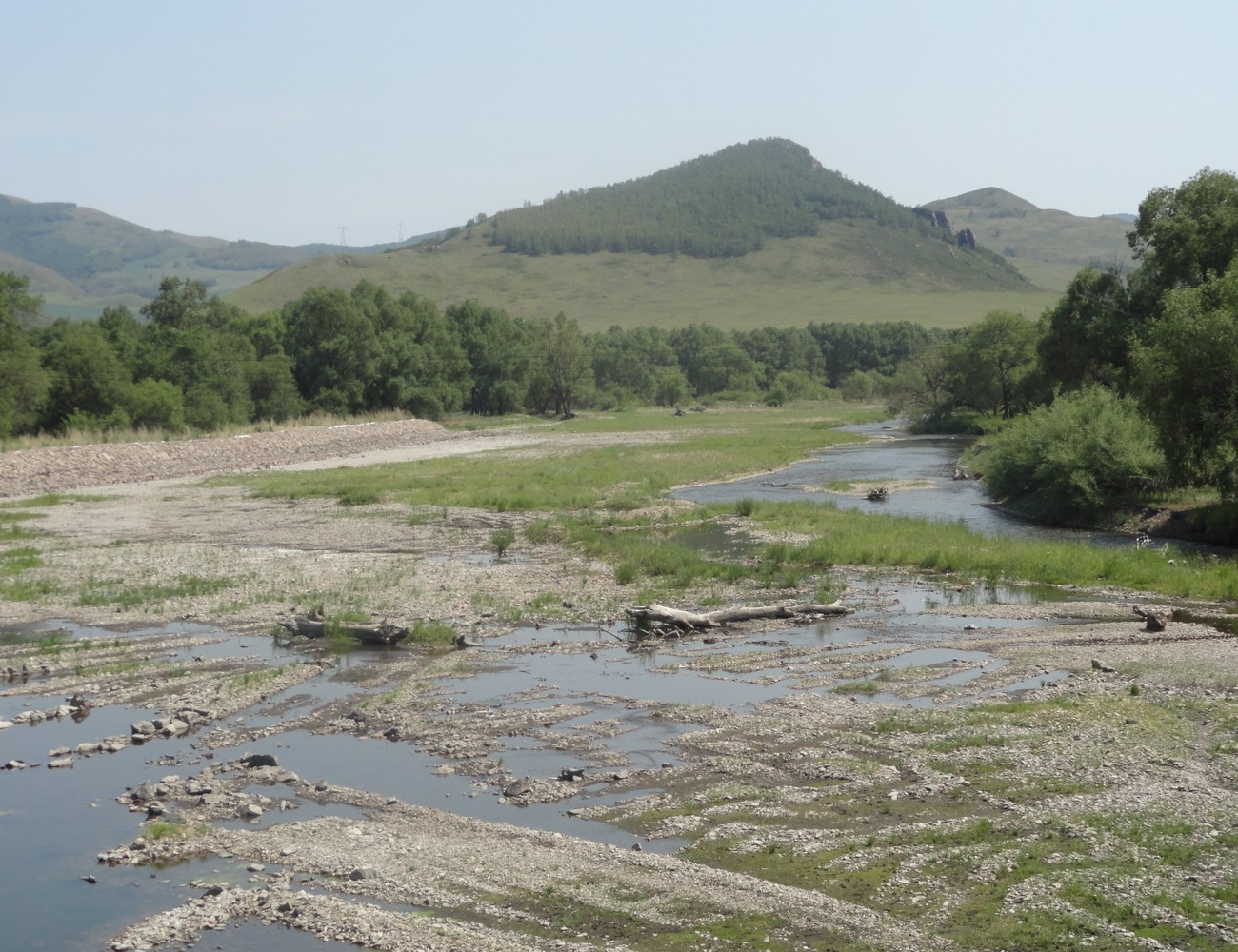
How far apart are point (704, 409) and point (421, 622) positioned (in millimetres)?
132971

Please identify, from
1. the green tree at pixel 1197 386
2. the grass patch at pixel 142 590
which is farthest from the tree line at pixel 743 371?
the grass patch at pixel 142 590

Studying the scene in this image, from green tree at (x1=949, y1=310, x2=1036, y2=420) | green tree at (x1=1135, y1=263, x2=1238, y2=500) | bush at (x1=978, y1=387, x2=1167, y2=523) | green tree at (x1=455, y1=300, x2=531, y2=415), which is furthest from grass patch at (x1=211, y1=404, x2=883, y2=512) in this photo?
green tree at (x1=455, y1=300, x2=531, y2=415)

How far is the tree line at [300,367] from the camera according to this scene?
253 ft

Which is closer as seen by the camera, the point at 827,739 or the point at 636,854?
the point at 636,854

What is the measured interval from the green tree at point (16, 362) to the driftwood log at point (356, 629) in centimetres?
5320

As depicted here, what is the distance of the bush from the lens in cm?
4222

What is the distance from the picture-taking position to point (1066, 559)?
103 feet

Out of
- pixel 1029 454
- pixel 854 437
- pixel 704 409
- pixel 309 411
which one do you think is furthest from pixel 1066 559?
pixel 704 409

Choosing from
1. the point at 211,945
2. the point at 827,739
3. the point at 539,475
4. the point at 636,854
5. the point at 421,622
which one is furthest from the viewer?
the point at 539,475

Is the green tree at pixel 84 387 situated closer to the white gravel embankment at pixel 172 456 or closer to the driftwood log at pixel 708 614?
the white gravel embankment at pixel 172 456

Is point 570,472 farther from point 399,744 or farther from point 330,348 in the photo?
point 330,348

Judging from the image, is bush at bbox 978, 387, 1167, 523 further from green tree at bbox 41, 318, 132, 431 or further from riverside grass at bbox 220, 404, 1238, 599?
green tree at bbox 41, 318, 132, 431

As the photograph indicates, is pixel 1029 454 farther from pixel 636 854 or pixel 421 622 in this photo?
pixel 636 854

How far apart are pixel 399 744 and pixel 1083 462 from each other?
1354 inches
